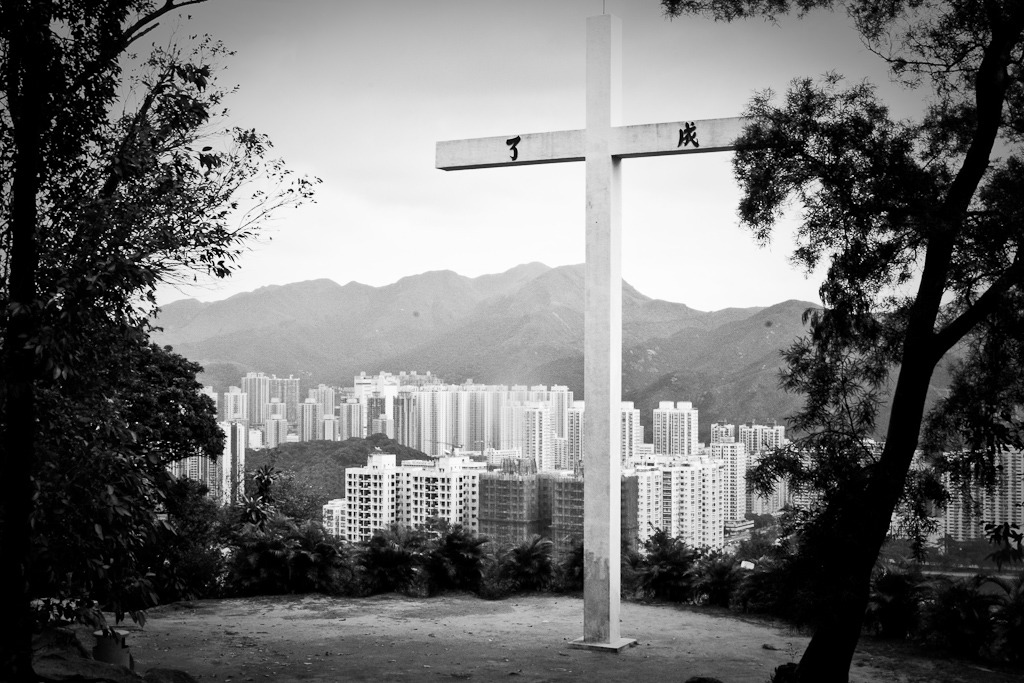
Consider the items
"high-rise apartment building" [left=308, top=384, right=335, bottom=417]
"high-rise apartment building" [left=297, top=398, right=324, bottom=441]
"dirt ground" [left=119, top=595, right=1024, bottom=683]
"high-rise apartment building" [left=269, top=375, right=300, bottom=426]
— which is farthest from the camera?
"high-rise apartment building" [left=269, top=375, right=300, bottom=426]

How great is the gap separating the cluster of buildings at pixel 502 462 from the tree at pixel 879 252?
15.7 inches

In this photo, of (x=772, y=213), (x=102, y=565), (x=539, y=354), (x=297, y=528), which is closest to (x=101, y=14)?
(x=102, y=565)

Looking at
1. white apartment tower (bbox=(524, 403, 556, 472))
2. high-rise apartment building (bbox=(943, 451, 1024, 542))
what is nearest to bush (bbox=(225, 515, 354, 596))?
high-rise apartment building (bbox=(943, 451, 1024, 542))

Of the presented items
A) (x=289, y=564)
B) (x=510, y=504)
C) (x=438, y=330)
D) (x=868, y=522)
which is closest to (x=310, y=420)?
(x=438, y=330)

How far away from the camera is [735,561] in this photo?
10.2 metres

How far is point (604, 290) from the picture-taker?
25.9 ft

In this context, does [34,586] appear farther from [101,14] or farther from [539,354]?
[539,354]

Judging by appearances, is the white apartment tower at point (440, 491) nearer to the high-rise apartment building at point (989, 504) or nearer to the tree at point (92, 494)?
the high-rise apartment building at point (989, 504)

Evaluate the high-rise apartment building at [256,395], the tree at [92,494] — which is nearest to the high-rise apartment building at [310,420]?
the high-rise apartment building at [256,395]

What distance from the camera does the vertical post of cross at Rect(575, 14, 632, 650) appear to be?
7.81 m

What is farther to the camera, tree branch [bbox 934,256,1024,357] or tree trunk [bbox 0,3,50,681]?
tree branch [bbox 934,256,1024,357]

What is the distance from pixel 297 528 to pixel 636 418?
8.42 m

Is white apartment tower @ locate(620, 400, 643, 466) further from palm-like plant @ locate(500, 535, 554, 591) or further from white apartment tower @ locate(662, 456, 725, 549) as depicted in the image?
palm-like plant @ locate(500, 535, 554, 591)

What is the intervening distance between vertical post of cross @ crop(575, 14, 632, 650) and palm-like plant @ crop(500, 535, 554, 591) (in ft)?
10.1
